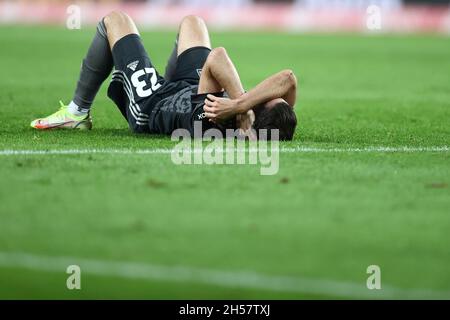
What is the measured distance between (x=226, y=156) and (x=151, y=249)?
2572 mm

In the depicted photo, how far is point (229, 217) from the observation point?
617cm

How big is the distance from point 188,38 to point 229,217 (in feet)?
12.2

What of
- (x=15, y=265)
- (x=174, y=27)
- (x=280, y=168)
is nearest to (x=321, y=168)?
(x=280, y=168)

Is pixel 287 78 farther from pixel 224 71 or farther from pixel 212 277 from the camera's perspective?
pixel 212 277

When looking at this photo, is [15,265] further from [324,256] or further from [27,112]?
[27,112]

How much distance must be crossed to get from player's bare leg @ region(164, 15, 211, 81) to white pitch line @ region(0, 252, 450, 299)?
446 centimetres

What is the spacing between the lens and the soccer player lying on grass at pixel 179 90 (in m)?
8.43

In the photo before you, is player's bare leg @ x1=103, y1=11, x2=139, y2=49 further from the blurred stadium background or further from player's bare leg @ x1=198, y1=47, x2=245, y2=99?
the blurred stadium background

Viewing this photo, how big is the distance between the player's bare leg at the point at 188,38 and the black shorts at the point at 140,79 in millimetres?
82

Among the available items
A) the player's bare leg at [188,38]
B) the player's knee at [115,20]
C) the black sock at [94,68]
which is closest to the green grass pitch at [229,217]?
the black sock at [94,68]

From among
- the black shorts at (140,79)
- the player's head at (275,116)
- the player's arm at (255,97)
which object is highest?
the black shorts at (140,79)

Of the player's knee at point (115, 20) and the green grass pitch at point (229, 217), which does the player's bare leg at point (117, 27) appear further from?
the green grass pitch at point (229, 217)

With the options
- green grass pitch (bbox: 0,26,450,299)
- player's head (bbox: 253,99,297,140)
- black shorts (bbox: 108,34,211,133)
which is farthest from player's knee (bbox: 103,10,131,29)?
player's head (bbox: 253,99,297,140)
